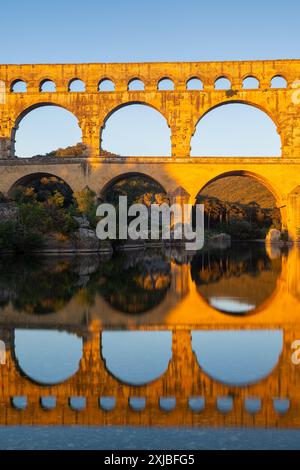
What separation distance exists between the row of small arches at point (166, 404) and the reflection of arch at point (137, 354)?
1.54ft

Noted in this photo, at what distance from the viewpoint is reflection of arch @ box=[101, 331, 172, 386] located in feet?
17.1

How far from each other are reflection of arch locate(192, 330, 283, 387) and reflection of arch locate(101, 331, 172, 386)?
40cm

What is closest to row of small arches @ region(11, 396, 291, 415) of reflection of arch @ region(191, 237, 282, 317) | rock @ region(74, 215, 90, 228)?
reflection of arch @ region(191, 237, 282, 317)

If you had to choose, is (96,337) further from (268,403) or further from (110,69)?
(110,69)

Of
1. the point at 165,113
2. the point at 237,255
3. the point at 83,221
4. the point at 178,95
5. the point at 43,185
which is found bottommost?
the point at 237,255

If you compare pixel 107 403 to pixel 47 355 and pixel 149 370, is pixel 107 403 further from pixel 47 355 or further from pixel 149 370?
pixel 47 355

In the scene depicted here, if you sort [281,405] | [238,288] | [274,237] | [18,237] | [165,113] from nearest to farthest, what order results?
[281,405], [238,288], [18,237], [165,113], [274,237]

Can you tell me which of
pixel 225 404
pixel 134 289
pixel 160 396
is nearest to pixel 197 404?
pixel 225 404

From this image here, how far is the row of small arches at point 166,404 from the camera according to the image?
429cm

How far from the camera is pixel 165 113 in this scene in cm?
3825

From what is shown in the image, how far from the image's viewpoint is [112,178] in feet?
121

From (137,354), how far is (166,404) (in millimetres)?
1664

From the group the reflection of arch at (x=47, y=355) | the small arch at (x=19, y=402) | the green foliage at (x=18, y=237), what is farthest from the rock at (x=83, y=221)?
the small arch at (x=19, y=402)
